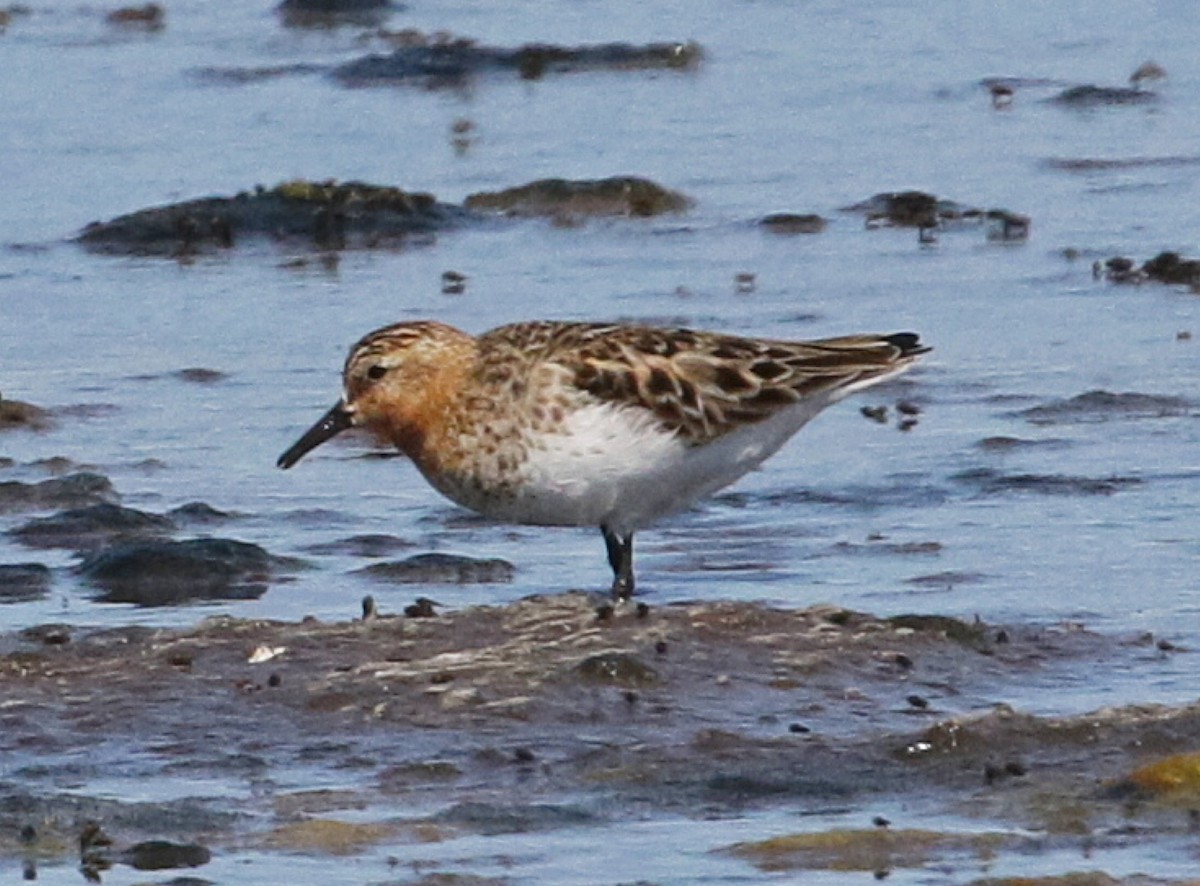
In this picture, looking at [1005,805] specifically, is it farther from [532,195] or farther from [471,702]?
[532,195]

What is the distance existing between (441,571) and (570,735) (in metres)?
2.05

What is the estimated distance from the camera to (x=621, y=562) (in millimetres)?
9109

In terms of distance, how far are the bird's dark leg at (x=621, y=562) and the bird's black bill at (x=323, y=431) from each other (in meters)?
0.79

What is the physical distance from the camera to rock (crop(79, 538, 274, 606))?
941 cm

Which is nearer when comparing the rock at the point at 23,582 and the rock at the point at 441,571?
the rock at the point at 23,582

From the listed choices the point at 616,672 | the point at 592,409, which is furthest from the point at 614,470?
the point at 616,672

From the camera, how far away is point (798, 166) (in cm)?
1520

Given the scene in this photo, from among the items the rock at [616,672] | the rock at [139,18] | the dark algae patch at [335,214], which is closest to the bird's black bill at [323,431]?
the rock at [616,672]

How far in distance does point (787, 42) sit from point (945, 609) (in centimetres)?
955

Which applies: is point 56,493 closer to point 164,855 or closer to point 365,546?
point 365,546

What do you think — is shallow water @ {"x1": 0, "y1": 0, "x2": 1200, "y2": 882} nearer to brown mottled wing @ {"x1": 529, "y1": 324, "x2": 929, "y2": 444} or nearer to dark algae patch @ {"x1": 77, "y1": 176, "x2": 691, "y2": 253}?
dark algae patch @ {"x1": 77, "y1": 176, "x2": 691, "y2": 253}

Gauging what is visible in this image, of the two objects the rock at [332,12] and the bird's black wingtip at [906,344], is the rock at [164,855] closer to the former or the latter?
the bird's black wingtip at [906,344]

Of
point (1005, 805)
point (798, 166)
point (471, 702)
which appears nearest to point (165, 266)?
point (798, 166)

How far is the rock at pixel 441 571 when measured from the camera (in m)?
9.50
